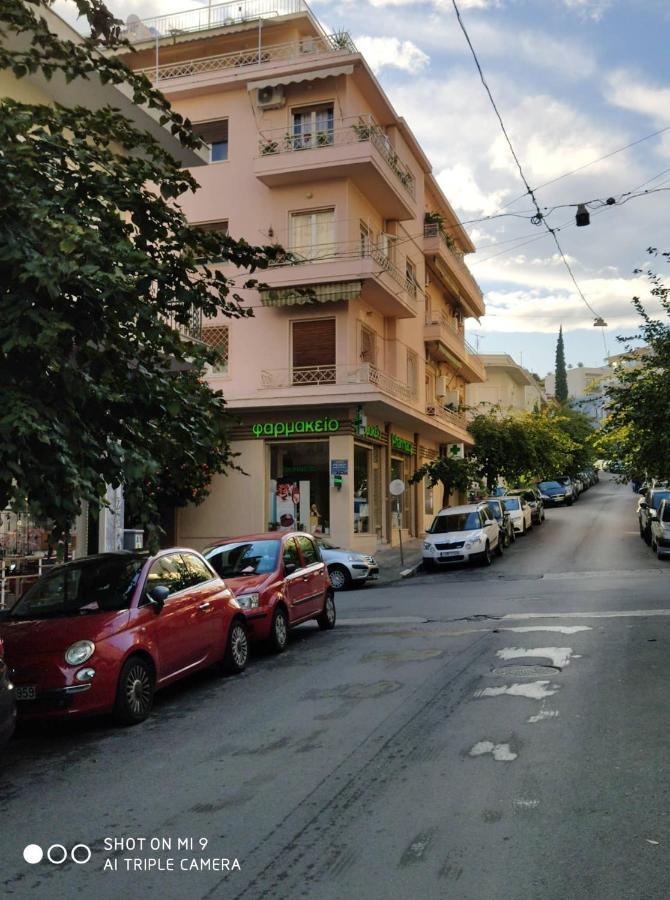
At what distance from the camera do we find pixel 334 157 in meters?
25.7

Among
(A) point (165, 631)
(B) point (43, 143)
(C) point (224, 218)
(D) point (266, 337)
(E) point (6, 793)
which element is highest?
(C) point (224, 218)

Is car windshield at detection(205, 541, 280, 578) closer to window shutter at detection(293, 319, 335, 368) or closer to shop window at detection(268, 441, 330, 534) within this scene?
shop window at detection(268, 441, 330, 534)

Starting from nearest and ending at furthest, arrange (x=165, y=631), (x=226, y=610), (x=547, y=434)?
1. (x=165, y=631)
2. (x=226, y=610)
3. (x=547, y=434)

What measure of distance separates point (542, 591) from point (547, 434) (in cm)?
2726

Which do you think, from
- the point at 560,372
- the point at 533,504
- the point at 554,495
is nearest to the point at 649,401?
the point at 533,504

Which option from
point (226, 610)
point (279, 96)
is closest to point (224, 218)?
point (279, 96)

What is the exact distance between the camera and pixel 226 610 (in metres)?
9.55

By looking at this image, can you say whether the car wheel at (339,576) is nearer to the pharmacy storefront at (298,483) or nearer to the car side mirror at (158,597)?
the pharmacy storefront at (298,483)

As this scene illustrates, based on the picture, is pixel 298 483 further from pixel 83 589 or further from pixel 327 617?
pixel 83 589

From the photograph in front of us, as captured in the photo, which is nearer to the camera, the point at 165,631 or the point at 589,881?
the point at 589,881

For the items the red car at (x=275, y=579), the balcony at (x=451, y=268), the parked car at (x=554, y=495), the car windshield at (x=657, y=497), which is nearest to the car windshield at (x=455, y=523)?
the car windshield at (x=657, y=497)

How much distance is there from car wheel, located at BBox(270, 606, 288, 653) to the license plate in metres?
4.12

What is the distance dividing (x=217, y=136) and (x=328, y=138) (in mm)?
4363

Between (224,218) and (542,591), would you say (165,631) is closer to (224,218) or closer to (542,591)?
(542,591)
